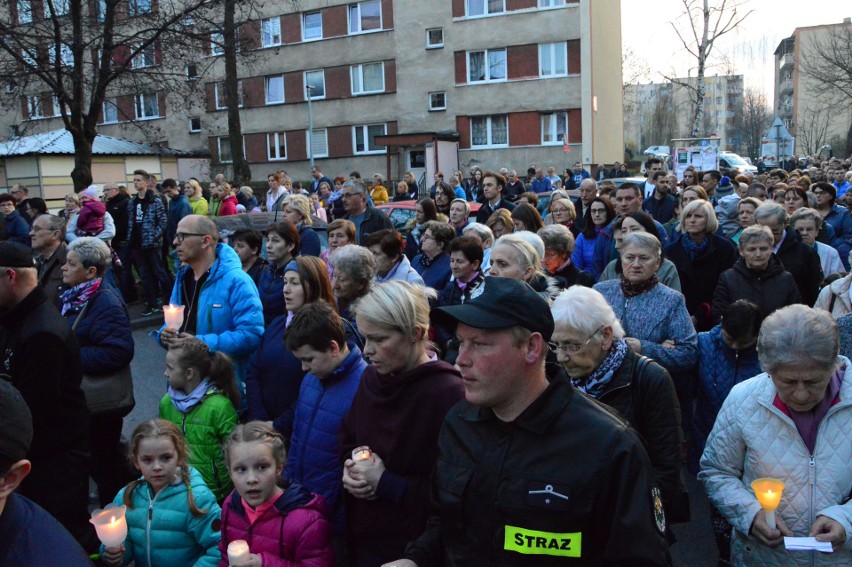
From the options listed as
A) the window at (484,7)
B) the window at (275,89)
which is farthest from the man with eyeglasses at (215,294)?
the window at (275,89)

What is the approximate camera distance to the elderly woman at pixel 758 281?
5.61 m

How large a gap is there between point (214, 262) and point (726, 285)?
3.82 m

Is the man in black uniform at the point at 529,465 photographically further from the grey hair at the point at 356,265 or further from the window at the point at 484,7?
the window at the point at 484,7

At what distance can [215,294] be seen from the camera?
5.43 m

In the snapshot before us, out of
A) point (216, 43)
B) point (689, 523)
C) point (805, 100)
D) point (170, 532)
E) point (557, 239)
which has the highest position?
point (805, 100)

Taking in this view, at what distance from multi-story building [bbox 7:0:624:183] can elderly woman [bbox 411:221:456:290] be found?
28.5 m

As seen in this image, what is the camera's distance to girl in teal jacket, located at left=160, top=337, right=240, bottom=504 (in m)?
4.35

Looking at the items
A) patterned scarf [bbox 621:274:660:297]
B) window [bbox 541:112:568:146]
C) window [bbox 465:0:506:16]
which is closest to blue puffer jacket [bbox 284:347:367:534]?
patterned scarf [bbox 621:274:660:297]

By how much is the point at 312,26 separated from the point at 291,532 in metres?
40.7

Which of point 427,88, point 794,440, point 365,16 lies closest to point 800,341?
point 794,440

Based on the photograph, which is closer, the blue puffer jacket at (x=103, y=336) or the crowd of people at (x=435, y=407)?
the crowd of people at (x=435, y=407)

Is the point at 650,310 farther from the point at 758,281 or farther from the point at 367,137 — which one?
the point at 367,137

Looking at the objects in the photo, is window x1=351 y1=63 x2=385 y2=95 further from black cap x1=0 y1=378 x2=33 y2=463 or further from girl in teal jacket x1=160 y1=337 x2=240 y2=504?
black cap x1=0 y1=378 x2=33 y2=463

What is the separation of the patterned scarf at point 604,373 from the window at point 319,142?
38.9 metres
